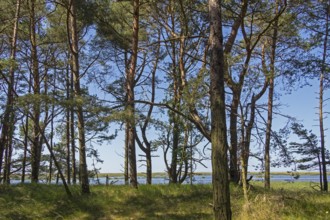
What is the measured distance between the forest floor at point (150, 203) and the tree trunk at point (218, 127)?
7.04 ft

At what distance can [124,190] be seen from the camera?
12.1m

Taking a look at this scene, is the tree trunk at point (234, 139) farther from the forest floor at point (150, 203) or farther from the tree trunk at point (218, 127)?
the tree trunk at point (218, 127)

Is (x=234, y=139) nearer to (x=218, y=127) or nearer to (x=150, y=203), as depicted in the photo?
(x=150, y=203)

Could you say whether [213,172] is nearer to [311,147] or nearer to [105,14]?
[105,14]

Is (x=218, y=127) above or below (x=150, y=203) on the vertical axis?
above

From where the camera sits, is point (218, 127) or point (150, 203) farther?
point (150, 203)

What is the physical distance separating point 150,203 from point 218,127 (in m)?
4.86

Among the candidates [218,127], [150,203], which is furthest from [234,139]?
[218,127]

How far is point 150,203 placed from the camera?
10.9 m

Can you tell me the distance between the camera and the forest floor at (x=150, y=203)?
8.83 m

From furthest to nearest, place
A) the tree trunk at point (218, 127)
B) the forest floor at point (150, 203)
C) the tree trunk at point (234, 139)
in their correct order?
the tree trunk at point (234, 139) → the forest floor at point (150, 203) → the tree trunk at point (218, 127)

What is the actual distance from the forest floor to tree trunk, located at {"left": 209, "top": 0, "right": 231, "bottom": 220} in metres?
2.15

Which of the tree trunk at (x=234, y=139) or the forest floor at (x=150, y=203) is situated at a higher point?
the tree trunk at (x=234, y=139)

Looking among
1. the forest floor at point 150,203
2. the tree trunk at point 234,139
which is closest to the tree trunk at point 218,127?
the forest floor at point 150,203
